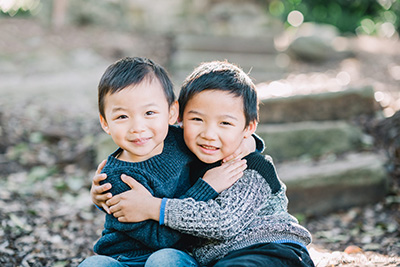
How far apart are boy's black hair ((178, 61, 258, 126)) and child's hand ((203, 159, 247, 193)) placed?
24 cm

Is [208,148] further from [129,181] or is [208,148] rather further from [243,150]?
[129,181]

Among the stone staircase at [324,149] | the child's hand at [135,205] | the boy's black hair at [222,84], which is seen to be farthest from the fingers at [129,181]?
the stone staircase at [324,149]

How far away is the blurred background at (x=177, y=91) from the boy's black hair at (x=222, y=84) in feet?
3.76

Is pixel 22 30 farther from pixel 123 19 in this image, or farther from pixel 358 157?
pixel 358 157

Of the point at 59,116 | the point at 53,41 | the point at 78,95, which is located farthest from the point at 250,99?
the point at 53,41

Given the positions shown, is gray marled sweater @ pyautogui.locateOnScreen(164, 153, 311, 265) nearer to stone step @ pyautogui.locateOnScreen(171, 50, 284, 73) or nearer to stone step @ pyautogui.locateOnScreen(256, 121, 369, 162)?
stone step @ pyautogui.locateOnScreen(256, 121, 369, 162)

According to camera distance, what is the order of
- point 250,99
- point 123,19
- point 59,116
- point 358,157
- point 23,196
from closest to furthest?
point 250,99, point 23,196, point 358,157, point 59,116, point 123,19

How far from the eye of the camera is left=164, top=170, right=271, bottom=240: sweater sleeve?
6.85ft

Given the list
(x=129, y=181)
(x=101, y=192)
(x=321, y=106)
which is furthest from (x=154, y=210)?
(x=321, y=106)

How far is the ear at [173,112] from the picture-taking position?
2328 mm

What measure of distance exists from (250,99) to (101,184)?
36.0 inches

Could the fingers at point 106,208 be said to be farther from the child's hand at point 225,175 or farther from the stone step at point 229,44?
the stone step at point 229,44

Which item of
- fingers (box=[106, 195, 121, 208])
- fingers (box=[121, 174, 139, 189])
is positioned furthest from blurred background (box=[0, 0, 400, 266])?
fingers (box=[121, 174, 139, 189])

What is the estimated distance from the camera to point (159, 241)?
2.18 meters
